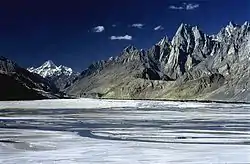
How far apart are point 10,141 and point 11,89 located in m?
138

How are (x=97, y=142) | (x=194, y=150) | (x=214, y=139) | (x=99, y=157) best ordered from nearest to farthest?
(x=99, y=157)
(x=194, y=150)
(x=97, y=142)
(x=214, y=139)

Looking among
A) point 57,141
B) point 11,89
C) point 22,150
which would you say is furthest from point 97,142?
point 11,89

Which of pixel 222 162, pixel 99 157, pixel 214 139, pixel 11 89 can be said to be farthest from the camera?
pixel 11 89

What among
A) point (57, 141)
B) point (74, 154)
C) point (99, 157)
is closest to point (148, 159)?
point (99, 157)

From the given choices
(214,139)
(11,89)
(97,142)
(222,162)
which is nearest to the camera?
(222,162)

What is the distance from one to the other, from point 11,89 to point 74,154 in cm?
14351

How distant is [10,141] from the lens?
23516 mm

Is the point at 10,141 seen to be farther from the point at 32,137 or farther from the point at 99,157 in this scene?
the point at 99,157

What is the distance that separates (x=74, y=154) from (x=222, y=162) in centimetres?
577

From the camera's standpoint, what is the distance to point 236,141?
23406 millimetres

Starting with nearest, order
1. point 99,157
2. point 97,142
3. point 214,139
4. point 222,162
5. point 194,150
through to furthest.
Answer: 1. point 222,162
2. point 99,157
3. point 194,150
4. point 97,142
5. point 214,139

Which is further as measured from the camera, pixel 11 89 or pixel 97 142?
pixel 11 89

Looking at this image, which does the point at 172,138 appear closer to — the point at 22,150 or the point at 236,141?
the point at 236,141

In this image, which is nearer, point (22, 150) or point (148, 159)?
point (148, 159)
